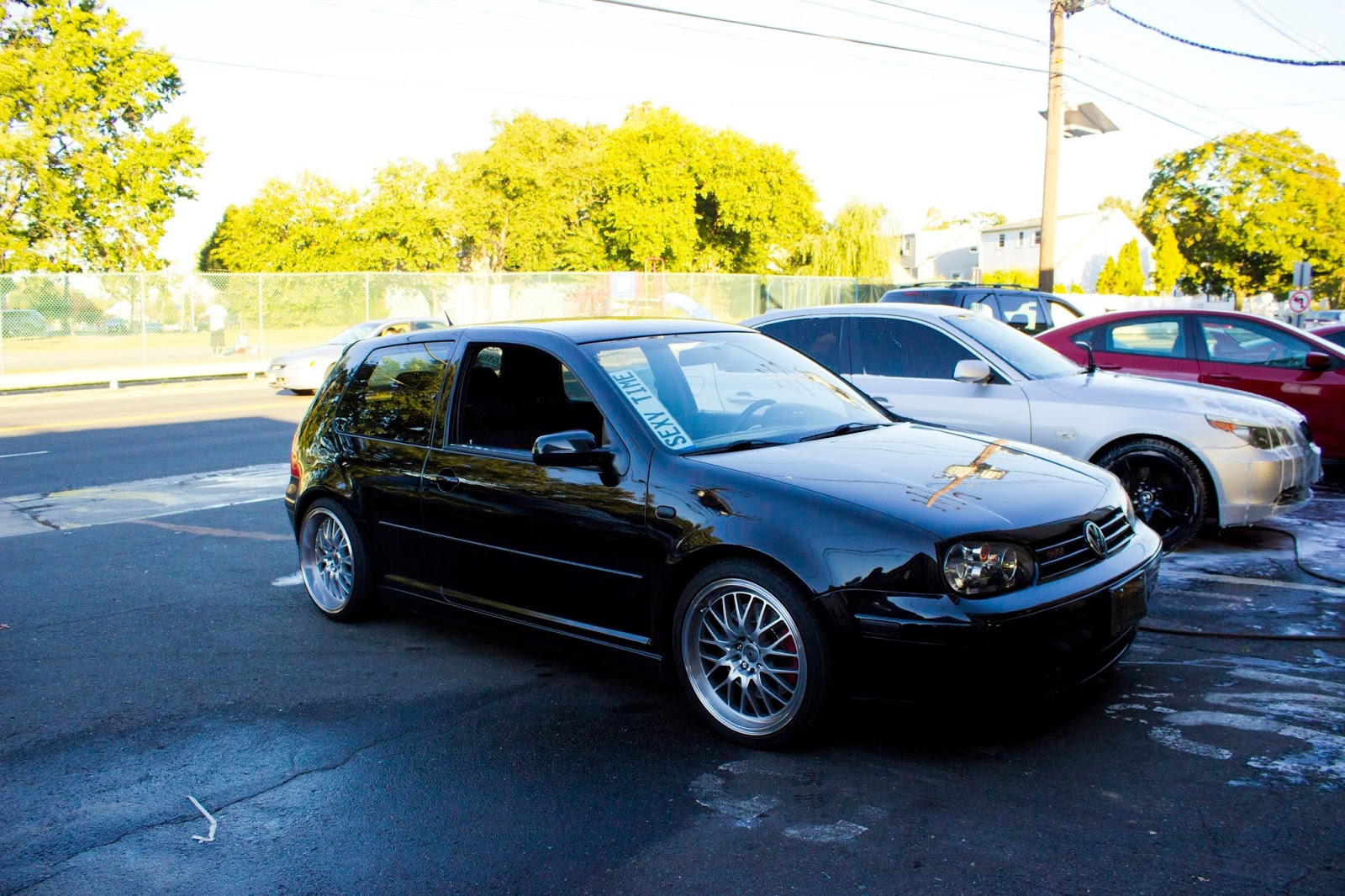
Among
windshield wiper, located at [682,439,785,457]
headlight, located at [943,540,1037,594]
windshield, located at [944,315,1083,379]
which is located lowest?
headlight, located at [943,540,1037,594]

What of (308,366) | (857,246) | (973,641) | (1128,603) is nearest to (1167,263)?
(857,246)

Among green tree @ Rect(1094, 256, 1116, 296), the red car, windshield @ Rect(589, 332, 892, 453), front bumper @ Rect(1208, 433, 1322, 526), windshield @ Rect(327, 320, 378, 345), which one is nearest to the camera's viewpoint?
windshield @ Rect(589, 332, 892, 453)

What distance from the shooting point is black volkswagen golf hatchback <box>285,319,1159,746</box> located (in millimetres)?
3766

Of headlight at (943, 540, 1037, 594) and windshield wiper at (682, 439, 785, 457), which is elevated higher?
windshield wiper at (682, 439, 785, 457)

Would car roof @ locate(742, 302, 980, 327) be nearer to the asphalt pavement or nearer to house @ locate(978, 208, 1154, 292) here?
the asphalt pavement

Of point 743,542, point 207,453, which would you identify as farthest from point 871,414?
point 207,453

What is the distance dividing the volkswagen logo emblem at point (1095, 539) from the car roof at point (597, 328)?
2072 mm

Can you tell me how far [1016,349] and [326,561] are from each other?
4.92m

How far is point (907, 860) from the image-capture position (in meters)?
3.21

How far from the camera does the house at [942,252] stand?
89.1 m

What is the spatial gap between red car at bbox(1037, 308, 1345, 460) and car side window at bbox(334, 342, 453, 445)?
245 inches

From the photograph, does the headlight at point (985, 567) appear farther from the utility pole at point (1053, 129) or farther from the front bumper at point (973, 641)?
the utility pole at point (1053, 129)

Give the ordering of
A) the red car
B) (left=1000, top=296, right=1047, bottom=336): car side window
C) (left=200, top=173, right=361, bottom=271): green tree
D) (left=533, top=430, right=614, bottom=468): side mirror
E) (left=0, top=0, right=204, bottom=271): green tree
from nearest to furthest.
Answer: (left=533, top=430, right=614, bottom=468): side mirror → the red car → (left=1000, top=296, right=1047, bottom=336): car side window → (left=0, top=0, right=204, bottom=271): green tree → (left=200, top=173, right=361, bottom=271): green tree

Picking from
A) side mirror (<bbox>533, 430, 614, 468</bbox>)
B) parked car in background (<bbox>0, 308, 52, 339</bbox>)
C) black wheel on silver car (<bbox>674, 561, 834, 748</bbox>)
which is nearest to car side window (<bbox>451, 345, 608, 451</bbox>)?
side mirror (<bbox>533, 430, 614, 468</bbox>)
